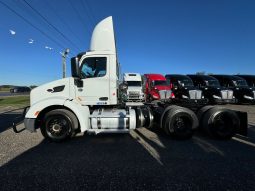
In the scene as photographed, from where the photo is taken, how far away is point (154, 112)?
722 cm

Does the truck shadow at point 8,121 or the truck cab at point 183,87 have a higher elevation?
the truck cab at point 183,87

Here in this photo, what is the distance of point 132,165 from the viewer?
14.9 ft

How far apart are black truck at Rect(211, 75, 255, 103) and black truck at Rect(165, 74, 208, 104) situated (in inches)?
184

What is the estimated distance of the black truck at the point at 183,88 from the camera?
1419 centimetres

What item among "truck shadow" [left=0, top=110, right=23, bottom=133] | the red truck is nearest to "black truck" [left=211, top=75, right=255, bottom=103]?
the red truck

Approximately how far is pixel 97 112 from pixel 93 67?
1.49m

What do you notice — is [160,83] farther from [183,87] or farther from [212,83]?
[212,83]

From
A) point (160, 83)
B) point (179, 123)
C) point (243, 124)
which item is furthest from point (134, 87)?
point (243, 124)

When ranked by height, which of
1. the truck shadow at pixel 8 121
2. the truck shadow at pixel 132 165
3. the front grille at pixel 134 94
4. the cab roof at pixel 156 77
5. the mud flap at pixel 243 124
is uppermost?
the cab roof at pixel 156 77

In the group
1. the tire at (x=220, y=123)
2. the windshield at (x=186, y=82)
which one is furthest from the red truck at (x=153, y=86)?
the tire at (x=220, y=123)

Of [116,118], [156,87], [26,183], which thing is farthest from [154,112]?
[156,87]

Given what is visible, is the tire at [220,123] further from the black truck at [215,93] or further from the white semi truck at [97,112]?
the black truck at [215,93]

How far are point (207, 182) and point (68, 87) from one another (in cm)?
484

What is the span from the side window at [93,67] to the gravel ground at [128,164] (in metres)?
2.16
